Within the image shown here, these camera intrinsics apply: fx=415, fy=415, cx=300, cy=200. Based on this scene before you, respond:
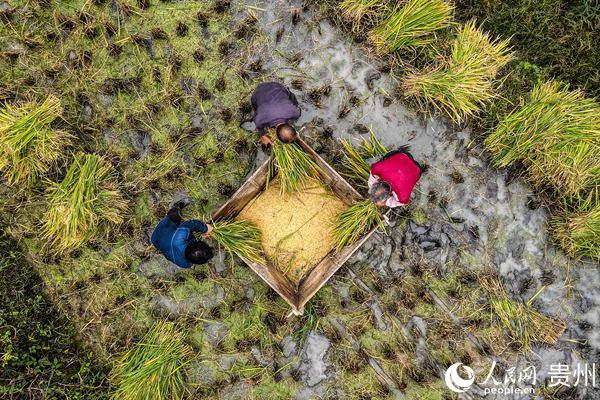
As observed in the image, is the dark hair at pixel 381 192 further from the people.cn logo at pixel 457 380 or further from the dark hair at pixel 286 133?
the people.cn logo at pixel 457 380

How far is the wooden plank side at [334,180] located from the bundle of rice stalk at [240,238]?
1.94 ft

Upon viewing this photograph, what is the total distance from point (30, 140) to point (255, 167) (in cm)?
148

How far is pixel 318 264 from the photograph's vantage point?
2.81 metres

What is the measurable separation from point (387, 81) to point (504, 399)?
2.37 metres


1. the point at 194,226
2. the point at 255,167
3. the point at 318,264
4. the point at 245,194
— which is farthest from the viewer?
the point at 255,167

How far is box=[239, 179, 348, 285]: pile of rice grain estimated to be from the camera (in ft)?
9.24

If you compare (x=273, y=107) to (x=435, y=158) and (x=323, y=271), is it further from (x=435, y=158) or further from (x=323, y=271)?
(x=435, y=158)

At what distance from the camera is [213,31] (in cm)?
294

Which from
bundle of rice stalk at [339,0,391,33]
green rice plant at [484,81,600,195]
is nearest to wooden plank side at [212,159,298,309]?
bundle of rice stalk at [339,0,391,33]

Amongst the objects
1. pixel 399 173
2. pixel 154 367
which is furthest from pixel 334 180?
pixel 154 367

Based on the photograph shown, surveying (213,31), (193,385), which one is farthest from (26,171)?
(193,385)

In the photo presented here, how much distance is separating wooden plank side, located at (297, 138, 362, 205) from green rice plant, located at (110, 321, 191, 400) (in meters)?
1.48

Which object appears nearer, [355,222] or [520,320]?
[355,222]

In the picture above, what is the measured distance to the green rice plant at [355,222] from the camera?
8.52 feet
